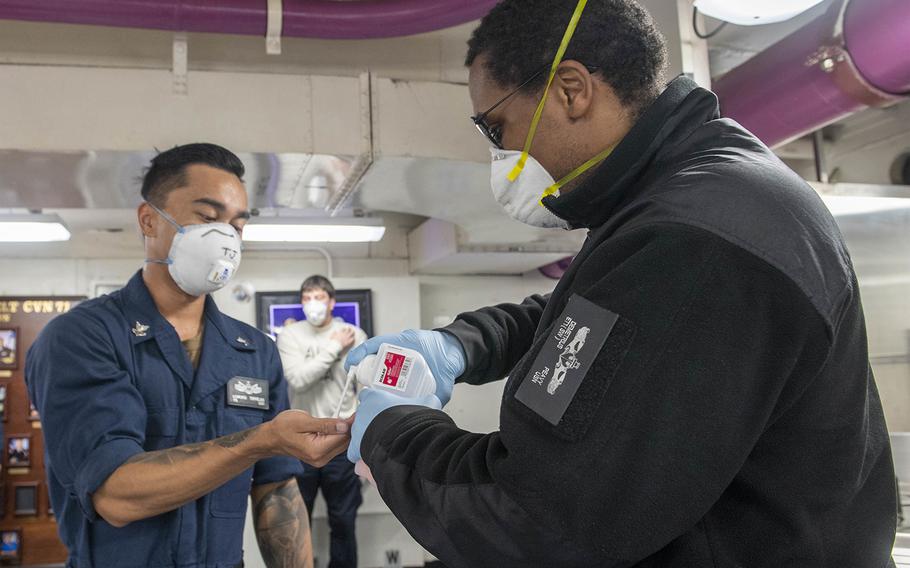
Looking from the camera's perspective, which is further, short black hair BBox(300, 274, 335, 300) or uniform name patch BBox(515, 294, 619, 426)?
short black hair BBox(300, 274, 335, 300)

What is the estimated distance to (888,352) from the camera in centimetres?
371

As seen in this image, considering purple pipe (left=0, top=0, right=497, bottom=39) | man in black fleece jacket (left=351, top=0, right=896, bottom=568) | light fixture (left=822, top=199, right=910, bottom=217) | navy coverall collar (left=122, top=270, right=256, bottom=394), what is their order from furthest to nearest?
light fixture (left=822, top=199, right=910, bottom=217), purple pipe (left=0, top=0, right=497, bottom=39), navy coverall collar (left=122, top=270, right=256, bottom=394), man in black fleece jacket (left=351, top=0, right=896, bottom=568)

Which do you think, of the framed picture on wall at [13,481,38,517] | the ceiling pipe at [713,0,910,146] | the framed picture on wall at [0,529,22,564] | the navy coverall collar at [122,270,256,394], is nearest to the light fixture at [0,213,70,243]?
the framed picture on wall at [13,481,38,517]

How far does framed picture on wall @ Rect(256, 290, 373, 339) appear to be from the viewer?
610 centimetres

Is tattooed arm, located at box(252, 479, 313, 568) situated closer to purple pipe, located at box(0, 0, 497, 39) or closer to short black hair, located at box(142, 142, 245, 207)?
short black hair, located at box(142, 142, 245, 207)

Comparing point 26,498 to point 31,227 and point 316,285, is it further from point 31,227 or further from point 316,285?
point 316,285

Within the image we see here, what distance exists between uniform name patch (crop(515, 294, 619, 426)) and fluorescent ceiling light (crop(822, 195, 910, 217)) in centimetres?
304

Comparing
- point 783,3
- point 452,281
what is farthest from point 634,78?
point 452,281

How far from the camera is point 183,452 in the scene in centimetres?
159

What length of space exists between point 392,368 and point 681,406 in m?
0.63

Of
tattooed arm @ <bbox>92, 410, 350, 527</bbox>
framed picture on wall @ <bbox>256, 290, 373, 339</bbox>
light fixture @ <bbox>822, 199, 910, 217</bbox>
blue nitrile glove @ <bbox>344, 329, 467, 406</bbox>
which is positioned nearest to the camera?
blue nitrile glove @ <bbox>344, 329, 467, 406</bbox>

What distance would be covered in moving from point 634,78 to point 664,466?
575mm

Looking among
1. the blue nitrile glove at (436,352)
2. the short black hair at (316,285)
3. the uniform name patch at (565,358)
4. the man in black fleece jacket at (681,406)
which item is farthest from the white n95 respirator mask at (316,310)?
the uniform name patch at (565,358)

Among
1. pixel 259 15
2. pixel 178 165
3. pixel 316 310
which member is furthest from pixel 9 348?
pixel 178 165
